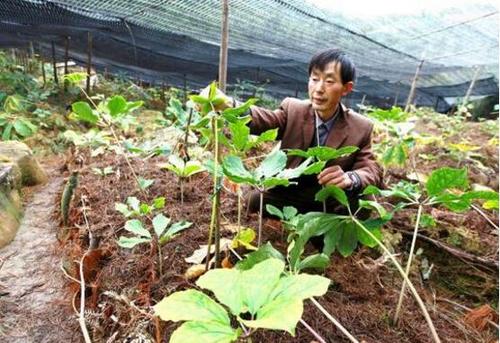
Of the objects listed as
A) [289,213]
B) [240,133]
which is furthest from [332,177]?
[240,133]

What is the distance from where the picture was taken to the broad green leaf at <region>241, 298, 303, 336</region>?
0.53m

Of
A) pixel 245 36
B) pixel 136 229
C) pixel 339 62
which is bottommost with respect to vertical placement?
pixel 136 229

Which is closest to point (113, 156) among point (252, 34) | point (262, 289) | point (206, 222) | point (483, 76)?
point (206, 222)

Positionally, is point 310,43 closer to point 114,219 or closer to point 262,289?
point 114,219

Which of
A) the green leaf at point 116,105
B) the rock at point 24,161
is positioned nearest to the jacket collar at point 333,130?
the green leaf at point 116,105

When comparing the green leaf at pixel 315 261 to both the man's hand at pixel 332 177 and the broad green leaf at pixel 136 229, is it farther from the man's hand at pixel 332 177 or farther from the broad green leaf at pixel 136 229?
the broad green leaf at pixel 136 229

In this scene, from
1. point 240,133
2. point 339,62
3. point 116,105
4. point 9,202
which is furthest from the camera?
point 9,202

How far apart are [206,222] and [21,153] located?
80.1 inches

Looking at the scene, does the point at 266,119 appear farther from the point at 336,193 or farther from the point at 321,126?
the point at 336,193

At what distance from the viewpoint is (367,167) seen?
1.64m

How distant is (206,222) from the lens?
1674 mm

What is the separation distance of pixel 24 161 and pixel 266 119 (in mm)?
2158

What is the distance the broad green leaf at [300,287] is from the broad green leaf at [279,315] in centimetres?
2

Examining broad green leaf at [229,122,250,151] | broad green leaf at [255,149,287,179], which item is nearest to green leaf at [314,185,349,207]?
broad green leaf at [255,149,287,179]
